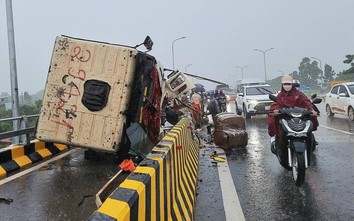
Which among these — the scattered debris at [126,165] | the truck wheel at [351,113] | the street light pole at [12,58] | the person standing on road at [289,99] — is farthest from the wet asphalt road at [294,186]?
the truck wheel at [351,113]

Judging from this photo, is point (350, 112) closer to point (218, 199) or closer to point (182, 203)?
point (218, 199)

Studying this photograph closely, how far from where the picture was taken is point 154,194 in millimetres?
2859

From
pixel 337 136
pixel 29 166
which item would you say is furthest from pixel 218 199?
pixel 337 136

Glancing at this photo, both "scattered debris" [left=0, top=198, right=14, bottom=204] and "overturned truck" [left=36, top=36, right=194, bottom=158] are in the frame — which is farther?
"overturned truck" [left=36, top=36, right=194, bottom=158]

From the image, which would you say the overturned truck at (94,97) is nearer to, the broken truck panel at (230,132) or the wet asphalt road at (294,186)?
the wet asphalt road at (294,186)

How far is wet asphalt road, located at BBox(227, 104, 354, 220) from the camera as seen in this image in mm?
4391

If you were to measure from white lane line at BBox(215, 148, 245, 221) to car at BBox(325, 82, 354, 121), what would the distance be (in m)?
11.0

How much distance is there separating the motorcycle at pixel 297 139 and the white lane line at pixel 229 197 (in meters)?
1.01

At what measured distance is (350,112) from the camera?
15664 mm

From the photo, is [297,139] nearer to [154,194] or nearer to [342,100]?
[154,194]

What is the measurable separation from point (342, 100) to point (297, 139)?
12478mm

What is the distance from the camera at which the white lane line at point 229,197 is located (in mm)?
4320

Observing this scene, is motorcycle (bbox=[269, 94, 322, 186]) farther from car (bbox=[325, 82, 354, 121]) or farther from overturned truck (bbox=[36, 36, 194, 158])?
car (bbox=[325, 82, 354, 121])

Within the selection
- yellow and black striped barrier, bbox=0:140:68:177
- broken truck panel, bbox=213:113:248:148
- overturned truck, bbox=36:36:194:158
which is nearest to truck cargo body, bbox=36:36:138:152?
overturned truck, bbox=36:36:194:158
